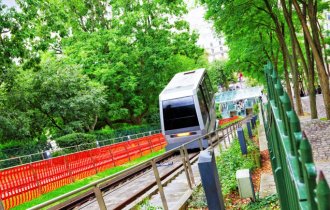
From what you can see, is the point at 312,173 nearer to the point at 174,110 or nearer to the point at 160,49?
the point at 174,110

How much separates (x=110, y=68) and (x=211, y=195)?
31643mm

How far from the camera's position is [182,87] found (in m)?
19.6

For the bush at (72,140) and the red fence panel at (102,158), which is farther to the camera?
the bush at (72,140)

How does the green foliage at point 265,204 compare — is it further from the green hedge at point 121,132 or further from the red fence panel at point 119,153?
the green hedge at point 121,132

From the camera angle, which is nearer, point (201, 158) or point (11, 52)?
point (201, 158)

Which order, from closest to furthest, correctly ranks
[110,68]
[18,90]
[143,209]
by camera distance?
[143,209], [18,90], [110,68]

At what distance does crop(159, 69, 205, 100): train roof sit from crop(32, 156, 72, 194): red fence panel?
7050 millimetres

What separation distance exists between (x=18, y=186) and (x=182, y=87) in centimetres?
1024

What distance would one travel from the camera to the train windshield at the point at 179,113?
19.2 meters

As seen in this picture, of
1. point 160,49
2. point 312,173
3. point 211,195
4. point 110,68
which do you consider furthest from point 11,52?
point 160,49

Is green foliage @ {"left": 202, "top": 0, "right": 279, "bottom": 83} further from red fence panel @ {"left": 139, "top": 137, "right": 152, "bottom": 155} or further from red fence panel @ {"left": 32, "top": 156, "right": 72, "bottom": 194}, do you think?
red fence panel @ {"left": 32, "top": 156, "right": 72, "bottom": 194}

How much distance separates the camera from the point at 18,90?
78.8ft

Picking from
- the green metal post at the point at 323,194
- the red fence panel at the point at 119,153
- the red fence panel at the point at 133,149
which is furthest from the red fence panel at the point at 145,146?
the green metal post at the point at 323,194


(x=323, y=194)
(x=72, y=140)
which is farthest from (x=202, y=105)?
(x=323, y=194)
